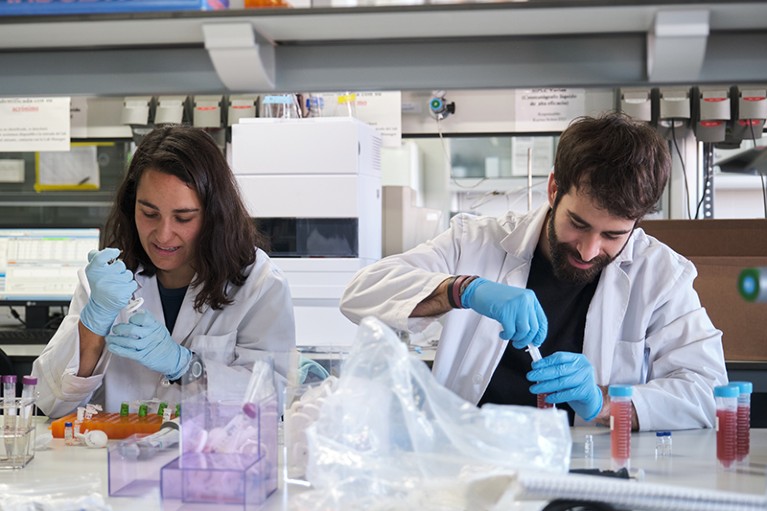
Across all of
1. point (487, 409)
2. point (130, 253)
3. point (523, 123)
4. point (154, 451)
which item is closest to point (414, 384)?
point (487, 409)

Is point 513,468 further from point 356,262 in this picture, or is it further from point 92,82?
point 356,262

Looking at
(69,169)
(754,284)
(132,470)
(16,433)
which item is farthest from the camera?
(69,169)

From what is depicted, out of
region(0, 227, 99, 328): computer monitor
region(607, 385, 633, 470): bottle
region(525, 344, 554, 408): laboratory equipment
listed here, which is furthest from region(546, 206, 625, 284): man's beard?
region(0, 227, 99, 328): computer monitor

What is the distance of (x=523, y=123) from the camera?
342 cm

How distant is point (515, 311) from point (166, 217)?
777 mm

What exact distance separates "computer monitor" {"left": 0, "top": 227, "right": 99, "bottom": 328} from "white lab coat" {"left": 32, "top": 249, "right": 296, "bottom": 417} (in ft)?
5.03

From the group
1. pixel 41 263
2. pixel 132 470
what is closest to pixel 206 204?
pixel 132 470

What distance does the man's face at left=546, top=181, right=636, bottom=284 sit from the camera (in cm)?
162

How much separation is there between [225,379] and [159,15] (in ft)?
1.95

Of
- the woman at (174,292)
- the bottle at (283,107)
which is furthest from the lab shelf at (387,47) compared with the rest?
the bottle at (283,107)

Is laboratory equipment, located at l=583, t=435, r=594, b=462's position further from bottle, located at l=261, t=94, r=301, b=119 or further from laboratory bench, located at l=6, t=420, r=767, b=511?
bottle, located at l=261, t=94, r=301, b=119

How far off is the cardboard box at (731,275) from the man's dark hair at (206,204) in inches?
53.6

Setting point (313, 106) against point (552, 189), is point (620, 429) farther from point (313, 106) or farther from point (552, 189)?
point (313, 106)

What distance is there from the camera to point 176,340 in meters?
1.81
